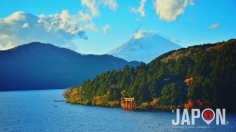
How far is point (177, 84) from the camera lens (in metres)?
84.2

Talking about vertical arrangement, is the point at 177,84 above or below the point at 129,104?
above

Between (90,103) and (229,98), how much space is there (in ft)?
154

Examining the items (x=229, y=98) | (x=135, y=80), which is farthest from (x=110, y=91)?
(x=229, y=98)

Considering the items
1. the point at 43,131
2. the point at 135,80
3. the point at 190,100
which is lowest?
the point at 43,131

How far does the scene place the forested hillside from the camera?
2879 inches

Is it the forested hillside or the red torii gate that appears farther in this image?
the red torii gate

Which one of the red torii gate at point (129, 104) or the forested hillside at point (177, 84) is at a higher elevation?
the forested hillside at point (177, 84)

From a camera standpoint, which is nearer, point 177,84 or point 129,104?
point 177,84

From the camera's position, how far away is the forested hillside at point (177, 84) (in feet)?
240

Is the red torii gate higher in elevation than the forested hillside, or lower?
lower

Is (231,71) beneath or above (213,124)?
above

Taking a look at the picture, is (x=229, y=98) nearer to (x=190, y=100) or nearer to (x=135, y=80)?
(x=190, y=100)

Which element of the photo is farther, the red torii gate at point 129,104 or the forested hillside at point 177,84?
the red torii gate at point 129,104

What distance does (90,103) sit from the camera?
342 ft
